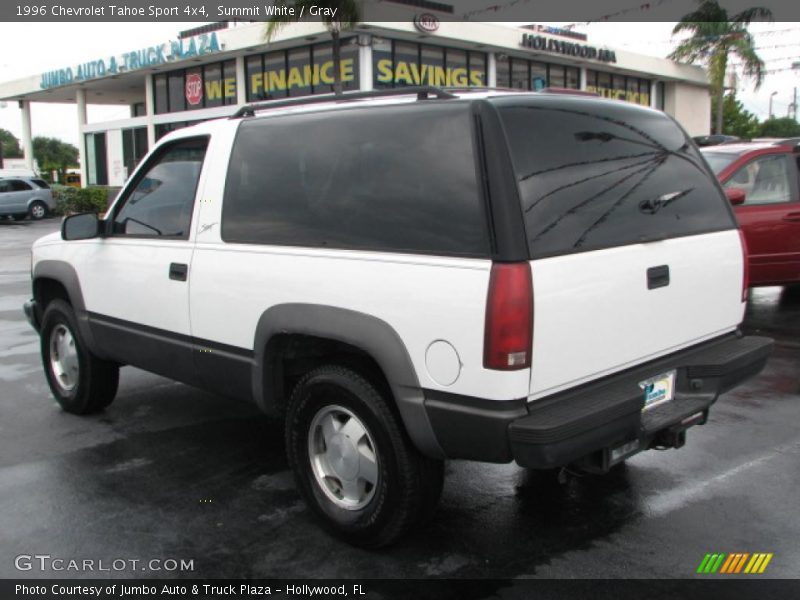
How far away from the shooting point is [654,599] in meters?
3.15

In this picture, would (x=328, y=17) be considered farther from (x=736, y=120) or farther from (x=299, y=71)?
(x=736, y=120)

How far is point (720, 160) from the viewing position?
333 inches

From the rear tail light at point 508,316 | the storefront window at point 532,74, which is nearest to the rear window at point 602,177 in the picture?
the rear tail light at point 508,316

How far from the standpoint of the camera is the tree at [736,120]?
54.0 m

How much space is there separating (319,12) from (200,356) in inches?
580

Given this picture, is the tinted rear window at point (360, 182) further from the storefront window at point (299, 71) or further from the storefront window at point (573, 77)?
the storefront window at point (573, 77)

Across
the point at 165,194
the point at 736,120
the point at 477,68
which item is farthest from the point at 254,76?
the point at 736,120

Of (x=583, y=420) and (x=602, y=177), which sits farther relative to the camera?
A: (x=602, y=177)

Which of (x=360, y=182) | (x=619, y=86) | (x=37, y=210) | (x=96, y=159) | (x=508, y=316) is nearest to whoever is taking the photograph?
(x=508, y=316)

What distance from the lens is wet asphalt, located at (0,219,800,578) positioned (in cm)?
349

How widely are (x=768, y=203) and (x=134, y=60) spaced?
89.9 ft

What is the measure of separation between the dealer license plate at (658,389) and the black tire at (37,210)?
1222 inches

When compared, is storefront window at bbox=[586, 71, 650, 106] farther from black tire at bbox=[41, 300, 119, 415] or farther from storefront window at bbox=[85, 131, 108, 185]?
black tire at bbox=[41, 300, 119, 415]

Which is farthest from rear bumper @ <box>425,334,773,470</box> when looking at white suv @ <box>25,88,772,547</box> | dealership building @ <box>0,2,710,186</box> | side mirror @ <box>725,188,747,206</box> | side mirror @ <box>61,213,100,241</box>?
dealership building @ <box>0,2,710,186</box>
